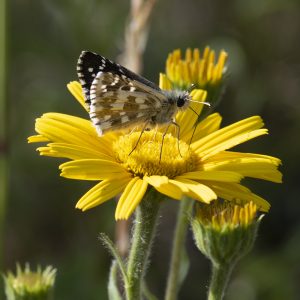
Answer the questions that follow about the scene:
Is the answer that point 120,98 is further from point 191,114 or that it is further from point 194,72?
point 194,72

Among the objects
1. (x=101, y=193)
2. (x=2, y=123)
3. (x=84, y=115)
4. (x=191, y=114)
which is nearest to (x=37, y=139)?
(x=101, y=193)

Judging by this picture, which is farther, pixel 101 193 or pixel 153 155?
pixel 153 155

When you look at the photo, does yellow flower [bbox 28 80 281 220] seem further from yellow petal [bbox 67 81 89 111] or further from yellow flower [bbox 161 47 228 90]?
yellow flower [bbox 161 47 228 90]

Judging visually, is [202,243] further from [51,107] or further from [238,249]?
[51,107]

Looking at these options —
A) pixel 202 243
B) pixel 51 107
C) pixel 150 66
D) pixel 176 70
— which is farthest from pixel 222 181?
pixel 150 66

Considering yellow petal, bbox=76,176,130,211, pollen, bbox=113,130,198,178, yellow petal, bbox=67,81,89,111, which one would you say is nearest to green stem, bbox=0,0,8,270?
yellow petal, bbox=67,81,89,111

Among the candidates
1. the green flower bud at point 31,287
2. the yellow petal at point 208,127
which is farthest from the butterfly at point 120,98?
the green flower bud at point 31,287
